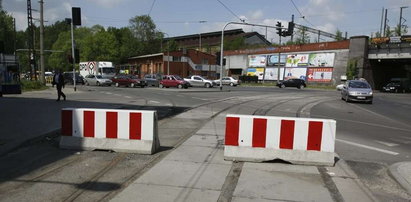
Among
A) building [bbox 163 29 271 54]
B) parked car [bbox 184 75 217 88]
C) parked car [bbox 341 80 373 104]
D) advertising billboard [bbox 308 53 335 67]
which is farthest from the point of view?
building [bbox 163 29 271 54]

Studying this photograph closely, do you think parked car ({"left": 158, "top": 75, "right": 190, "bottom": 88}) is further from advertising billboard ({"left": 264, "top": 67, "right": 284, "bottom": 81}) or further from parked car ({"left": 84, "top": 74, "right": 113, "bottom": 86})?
advertising billboard ({"left": 264, "top": 67, "right": 284, "bottom": 81})

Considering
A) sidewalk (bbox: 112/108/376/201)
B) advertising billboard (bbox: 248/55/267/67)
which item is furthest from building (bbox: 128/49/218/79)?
sidewalk (bbox: 112/108/376/201)

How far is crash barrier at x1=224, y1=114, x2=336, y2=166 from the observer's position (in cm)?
620

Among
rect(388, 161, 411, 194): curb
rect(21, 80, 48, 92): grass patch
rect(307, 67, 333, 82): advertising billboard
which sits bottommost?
rect(21, 80, 48, 92): grass patch

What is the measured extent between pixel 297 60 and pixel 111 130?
56351 mm

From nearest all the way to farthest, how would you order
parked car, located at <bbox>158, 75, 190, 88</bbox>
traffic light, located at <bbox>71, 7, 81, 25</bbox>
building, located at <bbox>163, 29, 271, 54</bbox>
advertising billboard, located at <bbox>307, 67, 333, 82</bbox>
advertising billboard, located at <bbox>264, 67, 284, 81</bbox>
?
1. traffic light, located at <bbox>71, 7, 81, 25</bbox>
2. parked car, located at <bbox>158, 75, 190, 88</bbox>
3. advertising billboard, located at <bbox>307, 67, 333, 82</bbox>
4. advertising billboard, located at <bbox>264, 67, 284, 81</bbox>
5. building, located at <bbox>163, 29, 271, 54</bbox>

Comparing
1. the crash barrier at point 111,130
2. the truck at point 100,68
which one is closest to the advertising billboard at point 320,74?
the truck at point 100,68

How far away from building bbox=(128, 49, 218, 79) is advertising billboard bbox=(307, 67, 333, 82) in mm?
23279

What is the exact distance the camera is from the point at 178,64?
230ft

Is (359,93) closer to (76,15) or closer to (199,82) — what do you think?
(76,15)

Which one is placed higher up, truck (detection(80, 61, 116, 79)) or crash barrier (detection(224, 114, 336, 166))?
truck (detection(80, 61, 116, 79))

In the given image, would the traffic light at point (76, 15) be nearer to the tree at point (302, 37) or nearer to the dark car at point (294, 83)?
the dark car at point (294, 83)

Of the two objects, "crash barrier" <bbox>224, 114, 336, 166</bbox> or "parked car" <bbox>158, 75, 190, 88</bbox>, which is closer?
"crash barrier" <bbox>224, 114, 336, 166</bbox>

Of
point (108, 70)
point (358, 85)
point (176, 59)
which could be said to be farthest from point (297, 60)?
point (358, 85)
